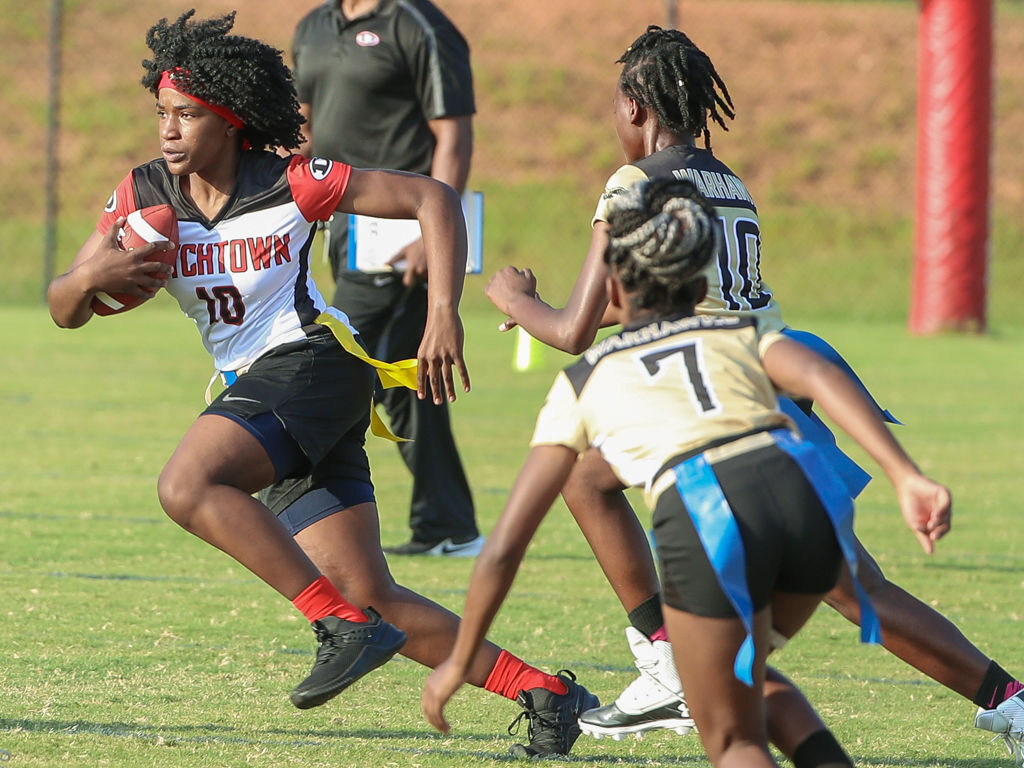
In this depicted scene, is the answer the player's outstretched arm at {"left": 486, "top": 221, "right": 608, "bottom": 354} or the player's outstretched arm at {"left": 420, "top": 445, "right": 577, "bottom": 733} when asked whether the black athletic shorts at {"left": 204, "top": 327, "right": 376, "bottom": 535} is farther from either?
the player's outstretched arm at {"left": 420, "top": 445, "right": 577, "bottom": 733}

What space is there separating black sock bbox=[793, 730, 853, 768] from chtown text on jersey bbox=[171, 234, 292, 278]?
189cm

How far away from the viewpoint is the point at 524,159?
23672 mm

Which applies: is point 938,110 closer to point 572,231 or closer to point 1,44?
point 572,231

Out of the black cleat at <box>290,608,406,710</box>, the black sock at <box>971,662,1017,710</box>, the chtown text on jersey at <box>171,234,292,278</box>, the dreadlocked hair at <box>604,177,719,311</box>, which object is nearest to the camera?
the dreadlocked hair at <box>604,177,719,311</box>

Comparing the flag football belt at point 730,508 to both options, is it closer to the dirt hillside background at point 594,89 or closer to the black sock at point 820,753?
the black sock at point 820,753

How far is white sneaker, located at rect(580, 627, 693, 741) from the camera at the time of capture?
3.84 m

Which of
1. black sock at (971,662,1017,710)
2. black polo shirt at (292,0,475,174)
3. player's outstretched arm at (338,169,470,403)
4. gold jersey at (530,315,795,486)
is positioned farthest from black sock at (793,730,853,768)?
black polo shirt at (292,0,475,174)

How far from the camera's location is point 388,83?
22.3 ft

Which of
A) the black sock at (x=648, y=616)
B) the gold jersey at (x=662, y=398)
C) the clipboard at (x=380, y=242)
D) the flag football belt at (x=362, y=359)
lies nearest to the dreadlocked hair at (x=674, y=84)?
the flag football belt at (x=362, y=359)

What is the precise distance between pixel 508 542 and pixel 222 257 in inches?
60.2

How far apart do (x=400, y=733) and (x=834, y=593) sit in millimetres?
1165

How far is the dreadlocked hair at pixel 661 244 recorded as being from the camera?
3012 millimetres

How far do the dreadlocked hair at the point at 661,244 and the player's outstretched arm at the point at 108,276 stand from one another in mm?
1378

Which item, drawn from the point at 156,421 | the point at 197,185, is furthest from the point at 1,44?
the point at 197,185
